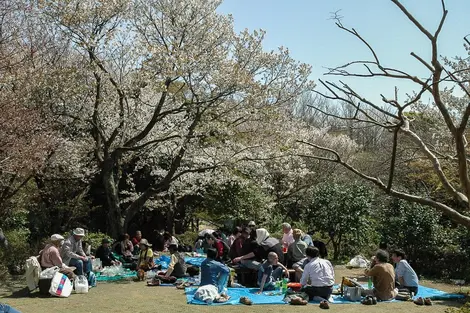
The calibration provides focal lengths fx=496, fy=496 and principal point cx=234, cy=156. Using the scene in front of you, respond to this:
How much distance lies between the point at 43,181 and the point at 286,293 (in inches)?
394

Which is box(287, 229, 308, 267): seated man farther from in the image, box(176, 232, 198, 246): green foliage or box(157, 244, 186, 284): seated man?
box(176, 232, 198, 246): green foliage

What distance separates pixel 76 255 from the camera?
9.82 metres

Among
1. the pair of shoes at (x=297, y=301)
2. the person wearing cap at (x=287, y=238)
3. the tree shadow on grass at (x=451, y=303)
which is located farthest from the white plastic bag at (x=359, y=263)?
the pair of shoes at (x=297, y=301)

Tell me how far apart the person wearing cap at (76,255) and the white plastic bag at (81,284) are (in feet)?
1.27

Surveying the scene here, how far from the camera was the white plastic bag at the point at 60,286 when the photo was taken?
8812mm

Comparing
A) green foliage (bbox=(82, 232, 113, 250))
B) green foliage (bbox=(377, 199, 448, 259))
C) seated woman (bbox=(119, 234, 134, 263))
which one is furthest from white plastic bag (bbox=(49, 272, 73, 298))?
green foliage (bbox=(377, 199, 448, 259))

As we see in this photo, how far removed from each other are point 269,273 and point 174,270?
2247mm

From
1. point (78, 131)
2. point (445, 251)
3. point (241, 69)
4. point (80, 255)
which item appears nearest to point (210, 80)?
point (241, 69)

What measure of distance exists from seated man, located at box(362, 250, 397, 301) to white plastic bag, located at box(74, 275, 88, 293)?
5.29 metres

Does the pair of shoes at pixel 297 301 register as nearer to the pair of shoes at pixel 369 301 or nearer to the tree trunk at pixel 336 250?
the pair of shoes at pixel 369 301

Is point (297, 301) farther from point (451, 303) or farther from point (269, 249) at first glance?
point (451, 303)

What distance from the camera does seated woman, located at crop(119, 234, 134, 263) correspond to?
12766 millimetres

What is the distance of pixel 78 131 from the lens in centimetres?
1600

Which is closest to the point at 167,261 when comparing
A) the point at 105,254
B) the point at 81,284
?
the point at 105,254
